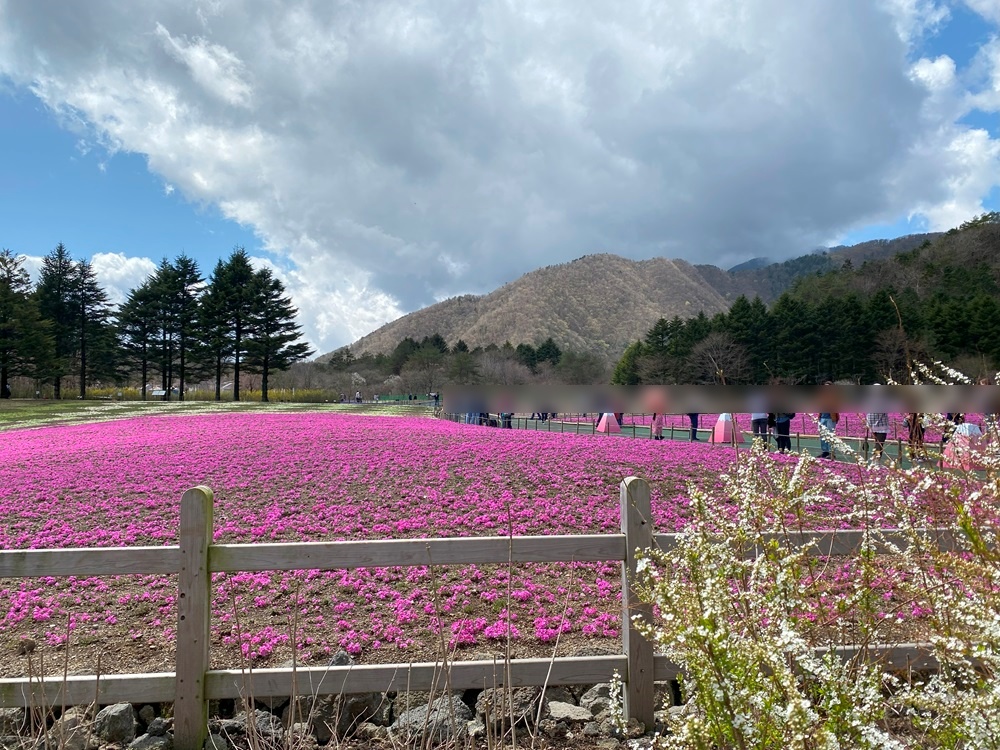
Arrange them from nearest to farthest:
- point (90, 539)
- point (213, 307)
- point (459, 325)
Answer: point (90, 539) → point (213, 307) → point (459, 325)

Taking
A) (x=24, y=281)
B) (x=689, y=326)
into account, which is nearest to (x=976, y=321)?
(x=689, y=326)

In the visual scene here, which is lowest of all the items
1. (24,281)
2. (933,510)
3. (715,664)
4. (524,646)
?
(524,646)

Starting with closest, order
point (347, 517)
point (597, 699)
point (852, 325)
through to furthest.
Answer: point (597, 699) < point (347, 517) < point (852, 325)

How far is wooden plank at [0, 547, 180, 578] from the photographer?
9.74 feet

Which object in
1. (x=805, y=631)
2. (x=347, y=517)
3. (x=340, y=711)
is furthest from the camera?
(x=347, y=517)

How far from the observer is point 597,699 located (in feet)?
11.6

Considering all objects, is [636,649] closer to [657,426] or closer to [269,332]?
[657,426]

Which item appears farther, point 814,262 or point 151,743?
point 814,262

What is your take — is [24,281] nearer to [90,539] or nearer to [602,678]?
[90,539]

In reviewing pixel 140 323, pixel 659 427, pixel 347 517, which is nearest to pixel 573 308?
pixel 140 323

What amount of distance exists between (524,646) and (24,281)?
57119mm

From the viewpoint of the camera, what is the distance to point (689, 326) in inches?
2298

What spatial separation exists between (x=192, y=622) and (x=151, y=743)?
2.48ft

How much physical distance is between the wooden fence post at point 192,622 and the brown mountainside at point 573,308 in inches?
4750
